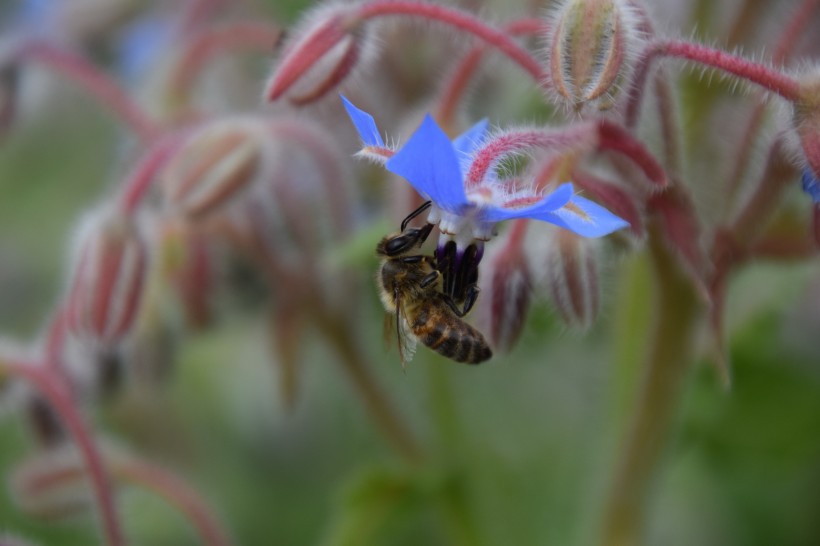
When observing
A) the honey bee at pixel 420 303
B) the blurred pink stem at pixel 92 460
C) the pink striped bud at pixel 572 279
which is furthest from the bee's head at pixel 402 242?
the blurred pink stem at pixel 92 460

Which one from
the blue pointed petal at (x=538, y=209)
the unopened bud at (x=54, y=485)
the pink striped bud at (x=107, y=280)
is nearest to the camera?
the blue pointed petal at (x=538, y=209)

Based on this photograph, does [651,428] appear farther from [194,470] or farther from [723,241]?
[194,470]

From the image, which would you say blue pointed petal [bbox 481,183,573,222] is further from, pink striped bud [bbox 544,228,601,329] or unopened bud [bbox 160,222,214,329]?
unopened bud [bbox 160,222,214,329]

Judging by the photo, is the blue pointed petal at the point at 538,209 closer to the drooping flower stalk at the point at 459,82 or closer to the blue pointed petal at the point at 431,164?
the blue pointed petal at the point at 431,164

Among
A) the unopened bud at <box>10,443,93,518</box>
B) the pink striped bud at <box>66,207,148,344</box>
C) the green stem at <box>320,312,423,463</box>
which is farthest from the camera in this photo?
the green stem at <box>320,312,423,463</box>

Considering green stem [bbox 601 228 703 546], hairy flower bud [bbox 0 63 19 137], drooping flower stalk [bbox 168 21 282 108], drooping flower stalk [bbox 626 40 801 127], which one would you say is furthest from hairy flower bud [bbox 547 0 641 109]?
hairy flower bud [bbox 0 63 19 137]

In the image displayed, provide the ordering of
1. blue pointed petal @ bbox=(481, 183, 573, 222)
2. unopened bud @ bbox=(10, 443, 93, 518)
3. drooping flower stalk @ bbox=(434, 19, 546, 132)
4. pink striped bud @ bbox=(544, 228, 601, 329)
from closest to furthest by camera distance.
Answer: blue pointed petal @ bbox=(481, 183, 573, 222), pink striped bud @ bbox=(544, 228, 601, 329), drooping flower stalk @ bbox=(434, 19, 546, 132), unopened bud @ bbox=(10, 443, 93, 518)
